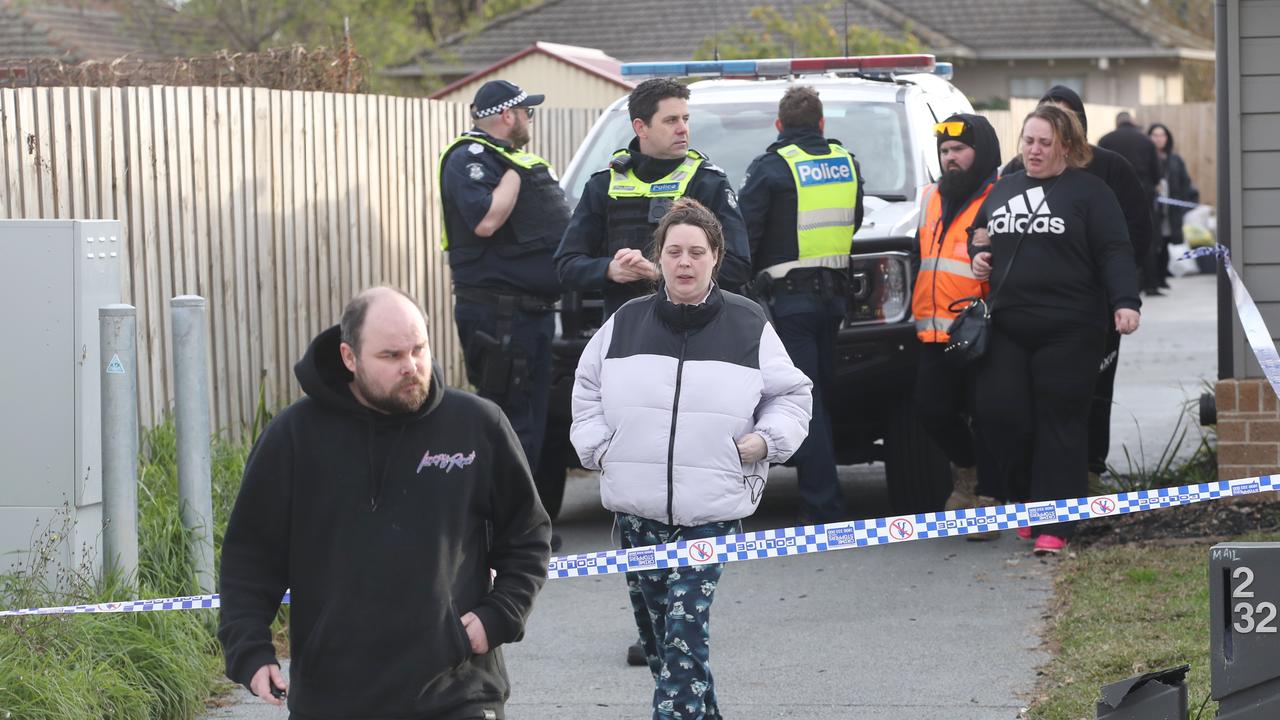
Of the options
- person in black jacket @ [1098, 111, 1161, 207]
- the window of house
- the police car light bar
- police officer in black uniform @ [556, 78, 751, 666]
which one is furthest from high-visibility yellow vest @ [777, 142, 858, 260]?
the window of house

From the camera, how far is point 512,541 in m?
3.85

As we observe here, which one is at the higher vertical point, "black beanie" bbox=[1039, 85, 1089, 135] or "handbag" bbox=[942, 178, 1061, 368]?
"black beanie" bbox=[1039, 85, 1089, 135]

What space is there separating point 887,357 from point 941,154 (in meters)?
0.92

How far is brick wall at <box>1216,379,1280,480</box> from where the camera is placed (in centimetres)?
784

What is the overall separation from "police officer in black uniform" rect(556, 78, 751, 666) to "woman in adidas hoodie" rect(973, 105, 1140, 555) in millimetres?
1332

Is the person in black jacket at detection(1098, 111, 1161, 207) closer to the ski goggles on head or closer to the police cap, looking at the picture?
the ski goggles on head

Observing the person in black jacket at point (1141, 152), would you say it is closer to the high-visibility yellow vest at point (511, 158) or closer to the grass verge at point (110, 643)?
the high-visibility yellow vest at point (511, 158)

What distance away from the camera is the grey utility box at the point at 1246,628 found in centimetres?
388

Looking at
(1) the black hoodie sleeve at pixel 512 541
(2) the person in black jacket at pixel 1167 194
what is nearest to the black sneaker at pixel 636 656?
(1) the black hoodie sleeve at pixel 512 541

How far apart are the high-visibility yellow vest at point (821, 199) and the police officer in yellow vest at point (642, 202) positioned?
30.9 inches

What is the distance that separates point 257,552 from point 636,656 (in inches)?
106

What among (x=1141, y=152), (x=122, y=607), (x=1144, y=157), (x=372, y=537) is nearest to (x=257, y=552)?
(x=372, y=537)

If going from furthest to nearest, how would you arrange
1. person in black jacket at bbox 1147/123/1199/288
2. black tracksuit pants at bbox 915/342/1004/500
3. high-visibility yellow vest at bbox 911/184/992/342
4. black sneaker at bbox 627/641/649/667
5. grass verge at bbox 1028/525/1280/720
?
person in black jacket at bbox 1147/123/1199/288 → black tracksuit pants at bbox 915/342/1004/500 → high-visibility yellow vest at bbox 911/184/992/342 → black sneaker at bbox 627/641/649/667 → grass verge at bbox 1028/525/1280/720

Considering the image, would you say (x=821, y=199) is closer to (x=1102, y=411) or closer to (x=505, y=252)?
(x=505, y=252)
